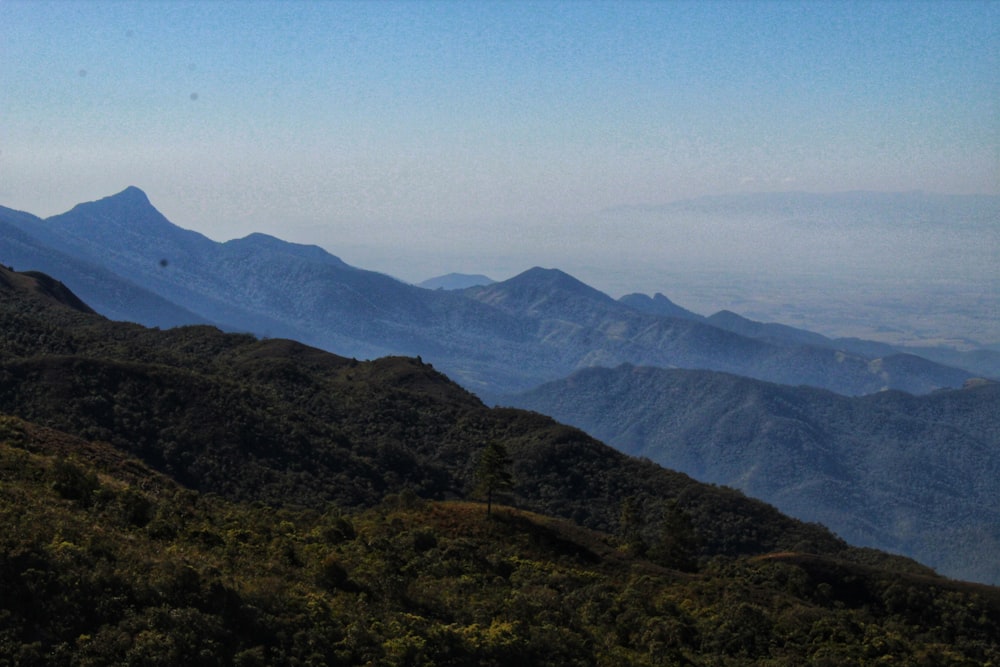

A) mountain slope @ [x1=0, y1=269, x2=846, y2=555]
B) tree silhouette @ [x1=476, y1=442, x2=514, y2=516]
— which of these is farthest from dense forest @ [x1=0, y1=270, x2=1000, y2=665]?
tree silhouette @ [x1=476, y1=442, x2=514, y2=516]

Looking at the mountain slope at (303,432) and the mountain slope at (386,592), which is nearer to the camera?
the mountain slope at (386,592)

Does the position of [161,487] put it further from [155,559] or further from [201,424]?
[201,424]

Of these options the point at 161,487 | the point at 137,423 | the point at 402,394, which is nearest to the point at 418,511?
the point at 161,487

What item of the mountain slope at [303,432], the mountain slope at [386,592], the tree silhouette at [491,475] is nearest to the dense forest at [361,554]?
the mountain slope at [386,592]

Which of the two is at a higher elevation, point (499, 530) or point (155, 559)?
point (155, 559)

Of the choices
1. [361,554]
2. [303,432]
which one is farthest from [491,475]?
[303,432]

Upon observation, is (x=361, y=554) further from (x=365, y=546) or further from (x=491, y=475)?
(x=491, y=475)

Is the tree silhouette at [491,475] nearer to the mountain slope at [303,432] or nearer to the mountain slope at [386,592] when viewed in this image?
the mountain slope at [386,592]

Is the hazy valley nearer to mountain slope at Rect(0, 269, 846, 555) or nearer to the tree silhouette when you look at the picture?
mountain slope at Rect(0, 269, 846, 555)
